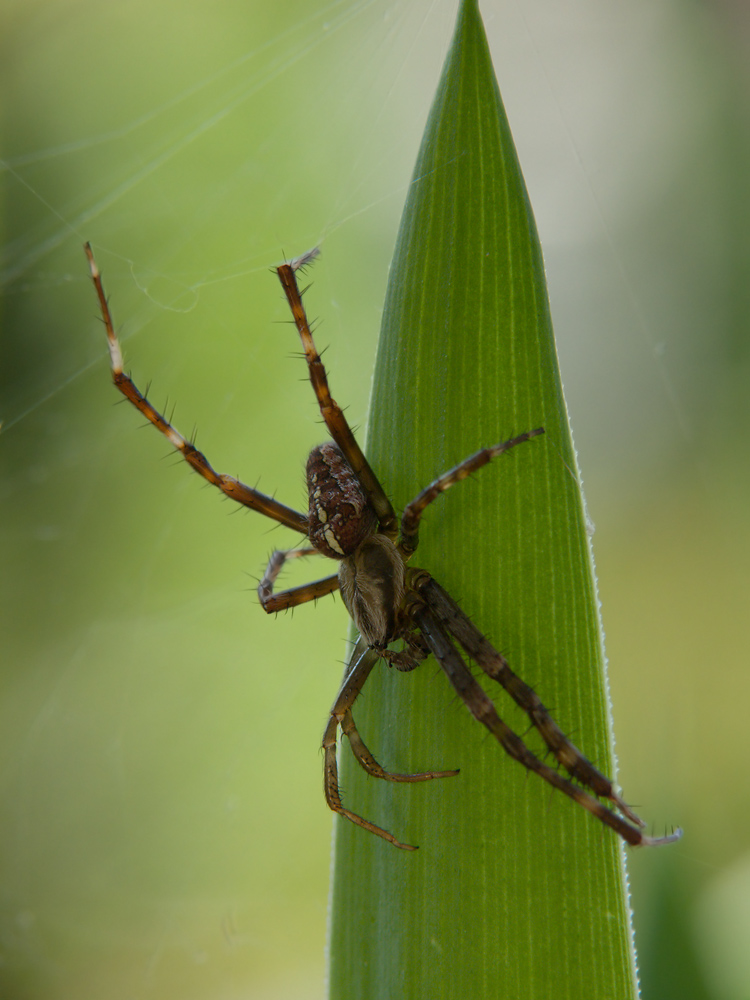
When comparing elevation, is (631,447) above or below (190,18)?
below

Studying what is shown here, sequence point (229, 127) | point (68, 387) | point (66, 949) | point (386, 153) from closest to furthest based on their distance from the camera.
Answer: point (386, 153)
point (229, 127)
point (68, 387)
point (66, 949)

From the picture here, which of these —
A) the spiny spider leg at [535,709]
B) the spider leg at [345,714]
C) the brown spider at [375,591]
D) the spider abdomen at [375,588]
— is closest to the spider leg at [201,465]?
the brown spider at [375,591]

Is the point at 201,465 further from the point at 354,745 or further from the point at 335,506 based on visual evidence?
the point at 354,745

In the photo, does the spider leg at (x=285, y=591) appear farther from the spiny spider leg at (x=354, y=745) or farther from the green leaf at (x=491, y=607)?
the green leaf at (x=491, y=607)

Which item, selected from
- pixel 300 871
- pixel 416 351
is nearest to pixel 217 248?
pixel 416 351

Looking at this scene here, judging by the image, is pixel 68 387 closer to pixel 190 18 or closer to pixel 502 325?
pixel 190 18

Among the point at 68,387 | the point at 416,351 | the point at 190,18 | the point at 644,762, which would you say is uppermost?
the point at 190,18
